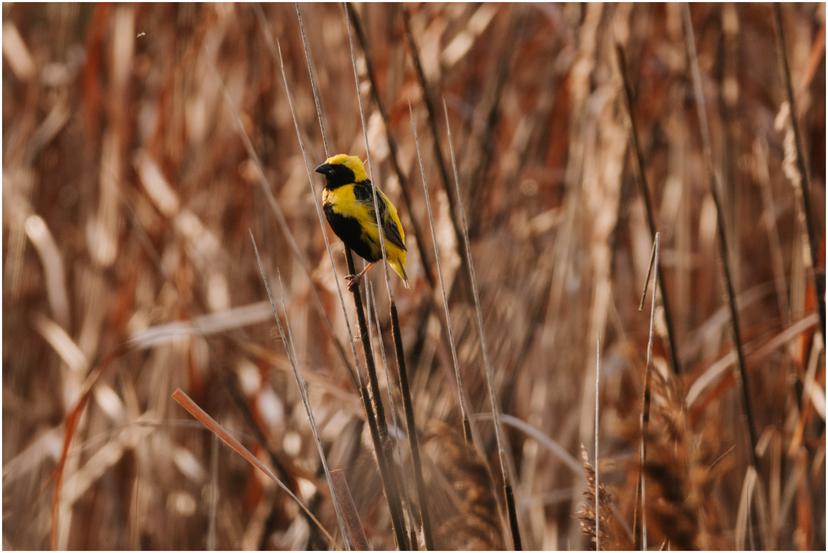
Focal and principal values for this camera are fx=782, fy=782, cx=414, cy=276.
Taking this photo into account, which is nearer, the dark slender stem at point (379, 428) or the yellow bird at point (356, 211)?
the dark slender stem at point (379, 428)

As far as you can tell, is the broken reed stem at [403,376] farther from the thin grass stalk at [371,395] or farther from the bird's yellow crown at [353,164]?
the bird's yellow crown at [353,164]

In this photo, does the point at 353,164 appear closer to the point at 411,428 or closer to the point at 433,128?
the point at 433,128

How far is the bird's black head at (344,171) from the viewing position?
0.79 metres

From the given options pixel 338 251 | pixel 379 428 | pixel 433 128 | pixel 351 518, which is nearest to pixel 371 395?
pixel 379 428

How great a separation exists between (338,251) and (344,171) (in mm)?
400

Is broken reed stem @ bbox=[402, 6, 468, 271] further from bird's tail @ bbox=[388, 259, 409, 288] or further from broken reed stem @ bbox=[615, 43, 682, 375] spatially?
broken reed stem @ bbox=[615, 43, 682, 375]

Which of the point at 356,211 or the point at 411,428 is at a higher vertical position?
the point at 356,211

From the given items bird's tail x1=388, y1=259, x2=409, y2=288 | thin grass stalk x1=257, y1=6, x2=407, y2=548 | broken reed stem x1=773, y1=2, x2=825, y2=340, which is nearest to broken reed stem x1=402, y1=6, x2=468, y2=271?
bird's tail x1=388, y1=259, x2=409, y2=288

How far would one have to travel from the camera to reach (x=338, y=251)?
1.19m

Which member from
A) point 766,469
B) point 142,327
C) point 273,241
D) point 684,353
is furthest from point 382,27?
point 766,469

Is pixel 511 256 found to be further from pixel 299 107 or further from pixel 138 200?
pixel 138 200

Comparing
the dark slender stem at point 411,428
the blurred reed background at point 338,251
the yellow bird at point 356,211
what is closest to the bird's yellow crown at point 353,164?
the yellow bird at point 356,211

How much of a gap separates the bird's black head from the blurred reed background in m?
0.34

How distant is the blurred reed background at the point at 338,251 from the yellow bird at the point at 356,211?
1.11 feet
